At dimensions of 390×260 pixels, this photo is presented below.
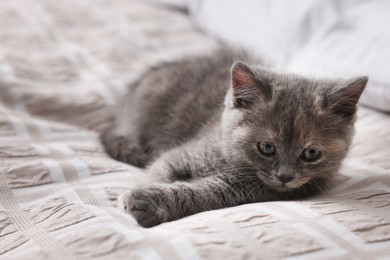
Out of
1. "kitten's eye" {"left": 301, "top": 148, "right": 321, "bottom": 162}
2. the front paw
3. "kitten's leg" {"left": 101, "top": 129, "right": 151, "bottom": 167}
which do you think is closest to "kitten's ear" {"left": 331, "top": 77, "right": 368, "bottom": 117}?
"kitten's eye" {"left": 301, "top": 148, "right": 321, "bottom": 162}

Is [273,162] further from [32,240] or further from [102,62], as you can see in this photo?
[102,62]

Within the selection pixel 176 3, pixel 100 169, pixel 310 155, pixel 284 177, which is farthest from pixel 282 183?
pixel 176 3

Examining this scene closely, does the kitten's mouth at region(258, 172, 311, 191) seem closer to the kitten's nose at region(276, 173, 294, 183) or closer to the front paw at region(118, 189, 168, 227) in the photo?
the kitten's nose at region(276, 173, 294, 183)

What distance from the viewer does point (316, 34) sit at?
2168 mm

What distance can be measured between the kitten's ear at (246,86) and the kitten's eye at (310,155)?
20 centimetres

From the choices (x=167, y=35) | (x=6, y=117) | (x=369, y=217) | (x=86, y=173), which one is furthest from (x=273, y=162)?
(x=167, y=35)

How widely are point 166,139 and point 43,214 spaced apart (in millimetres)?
727

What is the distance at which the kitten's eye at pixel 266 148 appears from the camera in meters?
1.43

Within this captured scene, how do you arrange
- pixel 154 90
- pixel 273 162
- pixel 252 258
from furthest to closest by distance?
pixel 154 90
pixel 273 162
pixel 252 258

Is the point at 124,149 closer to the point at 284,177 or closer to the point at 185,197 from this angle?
the point at 185,197

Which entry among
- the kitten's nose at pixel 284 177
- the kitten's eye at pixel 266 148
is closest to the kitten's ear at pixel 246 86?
the kitten's eye at pixel 266 148

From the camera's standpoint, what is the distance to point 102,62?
241 cm

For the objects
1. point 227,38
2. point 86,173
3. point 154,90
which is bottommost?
point 86,173

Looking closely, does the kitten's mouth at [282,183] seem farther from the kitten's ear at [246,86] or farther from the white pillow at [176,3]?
the white pillow at [176,3]
